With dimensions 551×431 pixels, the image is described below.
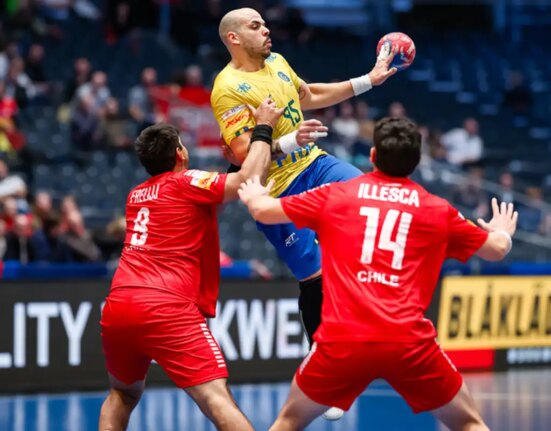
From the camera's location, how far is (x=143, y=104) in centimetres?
1662

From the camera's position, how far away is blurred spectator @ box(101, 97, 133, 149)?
52.2 feet

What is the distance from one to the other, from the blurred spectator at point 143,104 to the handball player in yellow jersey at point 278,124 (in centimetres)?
822

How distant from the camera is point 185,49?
20.8 metres

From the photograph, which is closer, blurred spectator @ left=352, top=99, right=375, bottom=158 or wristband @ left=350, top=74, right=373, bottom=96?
wristband @ left=350, top=74, right=373, bottom=96

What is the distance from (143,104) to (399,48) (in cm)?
920

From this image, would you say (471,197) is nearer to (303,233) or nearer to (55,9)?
(55,9)

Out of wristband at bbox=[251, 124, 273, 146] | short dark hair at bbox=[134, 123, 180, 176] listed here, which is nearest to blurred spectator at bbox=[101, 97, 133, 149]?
short dark hair at bbox=[134, 123, 180, 176]

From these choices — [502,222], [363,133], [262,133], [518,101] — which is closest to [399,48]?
[262,133]

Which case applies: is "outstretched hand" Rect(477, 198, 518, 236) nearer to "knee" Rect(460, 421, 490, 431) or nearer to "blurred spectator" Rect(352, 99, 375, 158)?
"knee" Rect(460, 421, 490, 431)

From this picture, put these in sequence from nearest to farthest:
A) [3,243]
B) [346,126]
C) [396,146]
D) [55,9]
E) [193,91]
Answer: [396,146], [3,243], [193,91], [346,126], [55,9]

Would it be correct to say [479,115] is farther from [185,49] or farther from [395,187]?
[395,187]

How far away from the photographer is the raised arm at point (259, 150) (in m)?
6.68

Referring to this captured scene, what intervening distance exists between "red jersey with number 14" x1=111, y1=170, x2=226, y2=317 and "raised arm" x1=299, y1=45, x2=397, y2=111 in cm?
155

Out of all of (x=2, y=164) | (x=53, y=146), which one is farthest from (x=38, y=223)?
(x=53, y=146)
